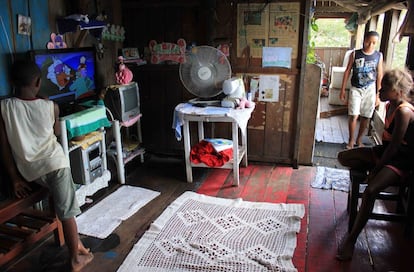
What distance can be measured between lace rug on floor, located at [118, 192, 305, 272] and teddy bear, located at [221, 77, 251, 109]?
90 centimetres

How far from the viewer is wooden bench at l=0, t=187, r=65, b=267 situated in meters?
2.04

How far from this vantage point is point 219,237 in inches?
101

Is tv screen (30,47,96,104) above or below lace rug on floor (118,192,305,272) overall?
above

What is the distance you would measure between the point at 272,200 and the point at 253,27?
175cm

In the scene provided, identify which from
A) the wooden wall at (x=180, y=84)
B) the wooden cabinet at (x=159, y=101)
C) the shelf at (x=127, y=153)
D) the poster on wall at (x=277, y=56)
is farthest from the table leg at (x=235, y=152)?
the shelf at (x=127, y=153)

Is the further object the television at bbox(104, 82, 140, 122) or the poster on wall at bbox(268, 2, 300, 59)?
the poster on wall at bbox(268, 2, 300, 59)

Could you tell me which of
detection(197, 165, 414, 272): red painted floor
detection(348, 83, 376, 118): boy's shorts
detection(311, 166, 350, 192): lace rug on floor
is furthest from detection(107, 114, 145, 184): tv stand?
detection(348, 83, 376, 118): boy's shorts

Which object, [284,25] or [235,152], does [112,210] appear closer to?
[235,152]

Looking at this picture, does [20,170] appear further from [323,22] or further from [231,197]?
[323,22]

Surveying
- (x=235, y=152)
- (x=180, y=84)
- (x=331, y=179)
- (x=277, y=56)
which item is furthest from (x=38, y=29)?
(x=331, y=179)

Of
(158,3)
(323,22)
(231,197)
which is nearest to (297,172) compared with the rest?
(231,197)

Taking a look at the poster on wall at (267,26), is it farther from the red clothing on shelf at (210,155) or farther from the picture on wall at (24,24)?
the picture on wall at (24,24)

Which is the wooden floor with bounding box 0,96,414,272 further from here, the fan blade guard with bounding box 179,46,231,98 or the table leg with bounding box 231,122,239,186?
the fan blade guard with bounding box 179,46,231,98

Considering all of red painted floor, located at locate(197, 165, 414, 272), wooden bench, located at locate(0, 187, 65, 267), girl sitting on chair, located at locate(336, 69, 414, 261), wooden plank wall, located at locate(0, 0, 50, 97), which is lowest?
red painted floor, located at locate(197, 165, 414, 272)
